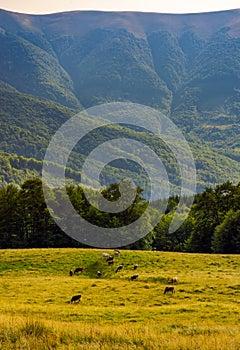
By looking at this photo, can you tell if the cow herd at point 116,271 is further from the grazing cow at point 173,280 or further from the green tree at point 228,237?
the green tree at point 228,237

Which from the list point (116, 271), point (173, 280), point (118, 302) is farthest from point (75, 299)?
point (116, 271)

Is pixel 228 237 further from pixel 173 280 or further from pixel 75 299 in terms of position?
pixel 75 299

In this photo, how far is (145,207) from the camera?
263 ft

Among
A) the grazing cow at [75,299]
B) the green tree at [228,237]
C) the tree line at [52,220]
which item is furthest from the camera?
the tree line at [52,220]

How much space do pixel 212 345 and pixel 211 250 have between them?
195ft

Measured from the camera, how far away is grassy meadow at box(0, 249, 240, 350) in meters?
13.4

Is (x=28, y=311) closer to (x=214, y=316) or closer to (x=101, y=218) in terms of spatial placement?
(x=214, y=316)

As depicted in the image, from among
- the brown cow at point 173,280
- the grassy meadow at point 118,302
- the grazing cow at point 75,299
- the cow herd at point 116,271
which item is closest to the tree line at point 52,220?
the grassy meadow at point 118,302

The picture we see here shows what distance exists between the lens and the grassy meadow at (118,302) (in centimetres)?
1335

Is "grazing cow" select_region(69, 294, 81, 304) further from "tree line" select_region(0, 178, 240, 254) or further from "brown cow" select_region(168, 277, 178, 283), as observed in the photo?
"tree line" select_region(0, 178, 240, 254)

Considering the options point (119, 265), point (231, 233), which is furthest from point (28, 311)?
point (231, 233)

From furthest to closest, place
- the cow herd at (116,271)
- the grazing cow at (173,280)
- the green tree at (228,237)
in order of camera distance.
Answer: the green tree at (228,237) → the grazing cow at (173,280) → the cow herd at (116,271)

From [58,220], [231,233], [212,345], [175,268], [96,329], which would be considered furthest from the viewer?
[58,220]

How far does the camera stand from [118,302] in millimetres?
30656
